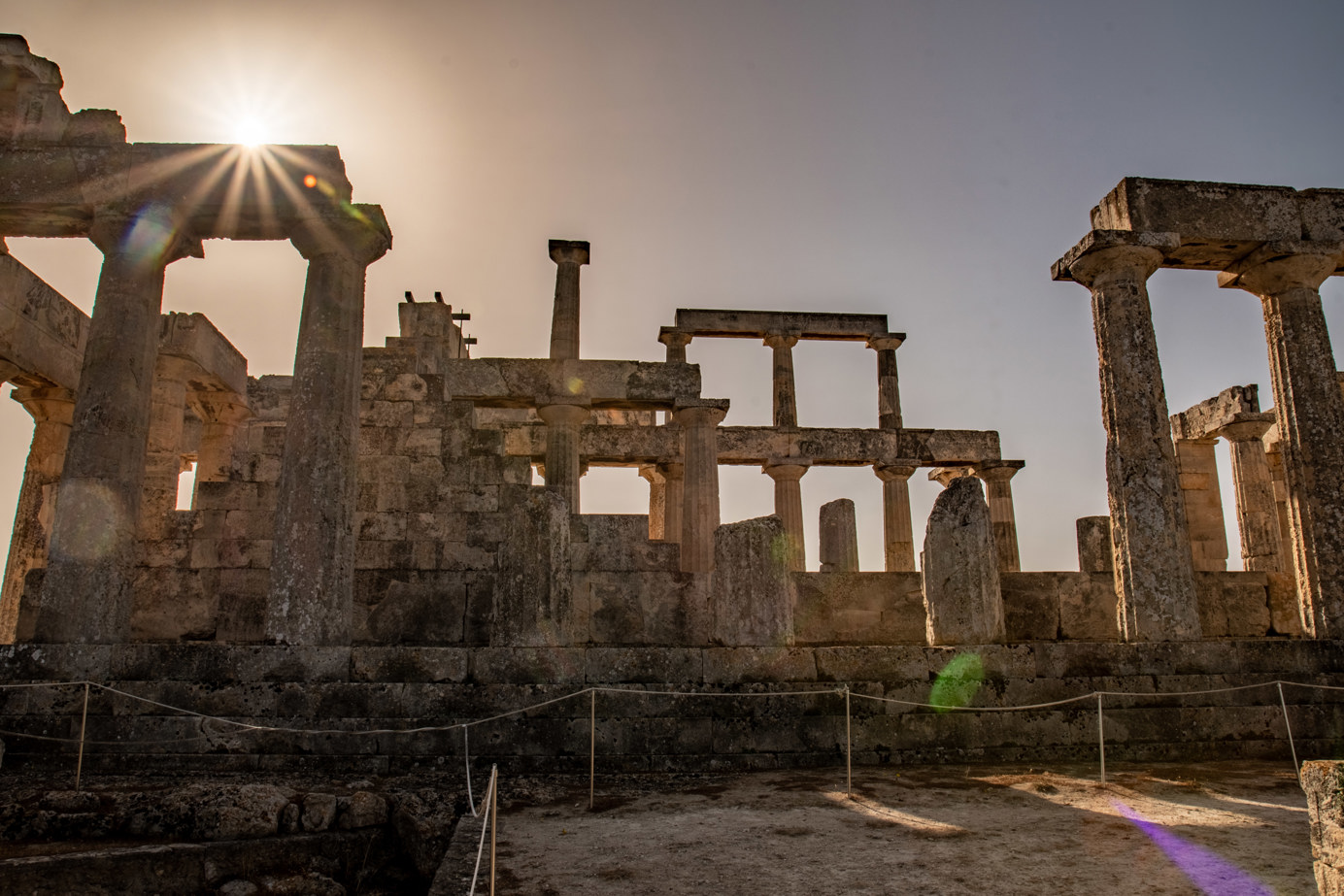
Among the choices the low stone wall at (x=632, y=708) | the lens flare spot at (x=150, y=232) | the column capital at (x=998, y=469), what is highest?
the lens flare spot at (x=150, y=232)

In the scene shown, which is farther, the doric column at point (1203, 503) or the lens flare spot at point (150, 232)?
the doric column at point (1203, 503)

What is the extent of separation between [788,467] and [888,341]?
526 centimetres

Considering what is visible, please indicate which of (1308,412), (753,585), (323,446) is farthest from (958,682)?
(323,446)

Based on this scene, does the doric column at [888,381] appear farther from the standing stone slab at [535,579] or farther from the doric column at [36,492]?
the doric column at [36,492]

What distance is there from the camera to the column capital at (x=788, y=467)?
20.4 meters

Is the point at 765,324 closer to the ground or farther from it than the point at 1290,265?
farther from it

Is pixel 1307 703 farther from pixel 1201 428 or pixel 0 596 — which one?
pixel 0 596

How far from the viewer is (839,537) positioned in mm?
13539

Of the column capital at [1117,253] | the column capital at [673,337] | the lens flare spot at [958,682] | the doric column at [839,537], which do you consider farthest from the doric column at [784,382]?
the lens flare spot at [958,682]

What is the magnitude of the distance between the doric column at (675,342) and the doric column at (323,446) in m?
12.8

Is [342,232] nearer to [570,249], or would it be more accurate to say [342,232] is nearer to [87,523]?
[87,523]

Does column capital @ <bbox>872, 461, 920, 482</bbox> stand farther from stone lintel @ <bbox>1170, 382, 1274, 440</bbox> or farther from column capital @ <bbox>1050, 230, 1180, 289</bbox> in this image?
column capital @ <bbox>1050, 230, 1180, 289</bbox>

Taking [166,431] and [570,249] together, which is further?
[570,249]

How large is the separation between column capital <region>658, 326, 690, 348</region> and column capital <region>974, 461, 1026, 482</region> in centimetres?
854
